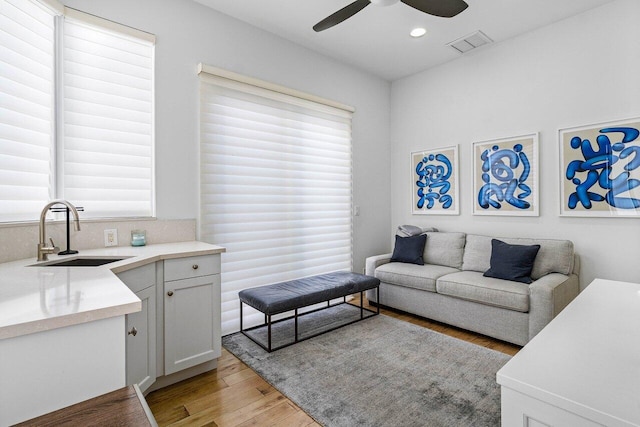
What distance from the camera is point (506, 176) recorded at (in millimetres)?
3566

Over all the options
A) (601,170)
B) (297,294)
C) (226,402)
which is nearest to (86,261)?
(226,402)

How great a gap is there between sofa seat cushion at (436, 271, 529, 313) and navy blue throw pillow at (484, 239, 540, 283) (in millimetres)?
74

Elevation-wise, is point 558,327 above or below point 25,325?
below

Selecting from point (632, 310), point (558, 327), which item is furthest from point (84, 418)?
point (632, 310)

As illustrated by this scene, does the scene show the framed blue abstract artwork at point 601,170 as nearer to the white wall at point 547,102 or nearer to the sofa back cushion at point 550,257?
the white wall at point 547,102

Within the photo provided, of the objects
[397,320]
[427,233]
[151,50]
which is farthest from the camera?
[427,233]

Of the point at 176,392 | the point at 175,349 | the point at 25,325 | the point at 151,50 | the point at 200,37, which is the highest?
the point at 200,37

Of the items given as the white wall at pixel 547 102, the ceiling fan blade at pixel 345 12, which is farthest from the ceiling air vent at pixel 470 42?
the ceiling fan blade at pixel 345 12

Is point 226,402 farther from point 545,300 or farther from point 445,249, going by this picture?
point 445,249

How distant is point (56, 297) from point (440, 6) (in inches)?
103

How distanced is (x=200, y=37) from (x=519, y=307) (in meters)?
3.55

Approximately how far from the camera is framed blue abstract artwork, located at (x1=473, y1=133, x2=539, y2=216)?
3.38 meters

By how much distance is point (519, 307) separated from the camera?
2.69 metres

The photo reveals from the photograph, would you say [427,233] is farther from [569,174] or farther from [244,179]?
[244,179]
